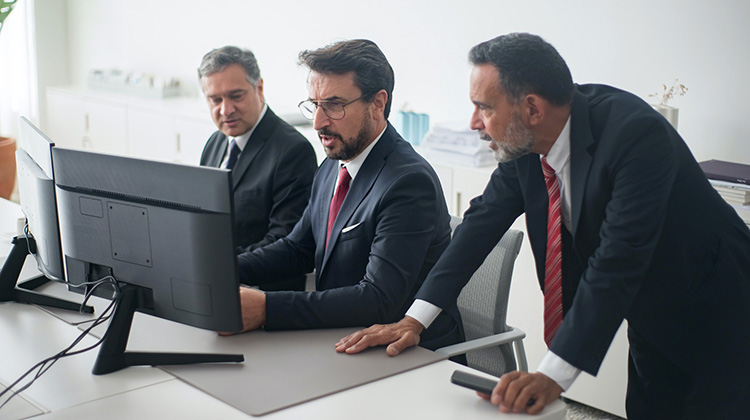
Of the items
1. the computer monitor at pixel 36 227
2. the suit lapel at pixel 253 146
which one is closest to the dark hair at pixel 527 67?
the computer monitor at pixel 36 227

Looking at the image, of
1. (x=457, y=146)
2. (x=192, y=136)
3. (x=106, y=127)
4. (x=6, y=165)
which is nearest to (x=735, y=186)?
(x=457, y=146)

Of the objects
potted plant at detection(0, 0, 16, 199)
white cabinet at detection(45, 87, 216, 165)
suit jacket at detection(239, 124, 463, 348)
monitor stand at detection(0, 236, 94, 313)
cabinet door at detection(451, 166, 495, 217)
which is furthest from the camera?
white cabinet at detection(45, 87, 216, 165)

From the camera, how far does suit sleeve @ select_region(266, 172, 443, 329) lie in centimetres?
208

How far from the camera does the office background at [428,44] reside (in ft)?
10.3

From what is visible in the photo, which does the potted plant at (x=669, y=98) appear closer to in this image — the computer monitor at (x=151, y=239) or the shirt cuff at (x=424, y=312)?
the shirt cuff at (x=424, y=312)

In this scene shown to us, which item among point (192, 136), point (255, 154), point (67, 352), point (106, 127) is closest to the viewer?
point (67, 352)

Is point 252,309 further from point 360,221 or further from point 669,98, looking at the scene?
point 669,98

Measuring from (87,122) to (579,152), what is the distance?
14.8ft

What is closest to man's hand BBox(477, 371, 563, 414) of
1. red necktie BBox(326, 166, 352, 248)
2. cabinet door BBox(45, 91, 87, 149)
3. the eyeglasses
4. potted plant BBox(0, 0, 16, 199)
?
Result: red necktie BBox(326, 166, 352, 248)

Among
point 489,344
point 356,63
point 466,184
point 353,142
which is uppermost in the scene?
point 356,63

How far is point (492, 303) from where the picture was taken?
2445mm

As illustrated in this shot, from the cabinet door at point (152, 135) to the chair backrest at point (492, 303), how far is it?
2961 mm

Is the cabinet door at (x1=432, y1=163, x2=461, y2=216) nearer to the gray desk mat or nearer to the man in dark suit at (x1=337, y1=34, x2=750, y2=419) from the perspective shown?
the man in dark suit at (x1=337, y1=34, x2=750, y2=419)

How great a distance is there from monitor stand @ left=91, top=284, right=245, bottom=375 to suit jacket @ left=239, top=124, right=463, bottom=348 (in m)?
0.25
